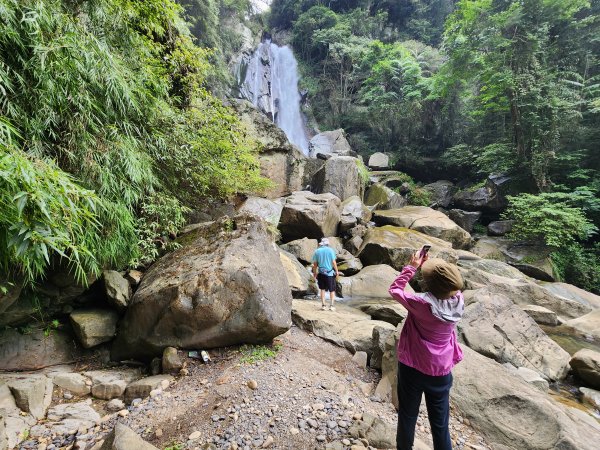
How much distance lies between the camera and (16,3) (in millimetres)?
3150

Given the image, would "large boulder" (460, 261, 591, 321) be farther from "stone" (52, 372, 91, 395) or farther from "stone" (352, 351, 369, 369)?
"stone" (52, 372, 91, 395)

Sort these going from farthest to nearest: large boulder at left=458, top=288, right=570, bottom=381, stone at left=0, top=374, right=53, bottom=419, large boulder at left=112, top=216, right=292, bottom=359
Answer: large boulder at left=458, top=288, right=570, bottom=381, large boulder at left=112, top=216, right=292, bottom=359, stone at left=0, top=374, right=53, bottom=419

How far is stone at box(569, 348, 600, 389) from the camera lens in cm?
531

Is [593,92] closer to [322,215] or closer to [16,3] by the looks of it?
[322,215]

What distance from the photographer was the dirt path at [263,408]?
2887mm

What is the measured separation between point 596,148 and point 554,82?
12.3ft

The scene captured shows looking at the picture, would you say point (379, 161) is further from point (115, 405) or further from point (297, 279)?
point (115, 405)

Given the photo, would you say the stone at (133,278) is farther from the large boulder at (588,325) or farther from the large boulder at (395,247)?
the large boulder at (588,325)

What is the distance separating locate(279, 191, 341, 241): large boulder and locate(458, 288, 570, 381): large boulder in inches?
278

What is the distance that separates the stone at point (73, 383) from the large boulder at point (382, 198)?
15.6 meters

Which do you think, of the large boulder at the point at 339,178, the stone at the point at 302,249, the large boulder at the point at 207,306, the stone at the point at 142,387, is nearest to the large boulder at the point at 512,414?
the large boulder at the point at 207,306


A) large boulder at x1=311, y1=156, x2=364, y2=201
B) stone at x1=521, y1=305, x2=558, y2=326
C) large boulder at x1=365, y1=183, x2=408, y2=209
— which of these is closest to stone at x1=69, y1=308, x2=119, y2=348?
stone at x1=521, y1=305, x2=558, y2=326

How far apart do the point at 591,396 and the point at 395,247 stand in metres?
6.61

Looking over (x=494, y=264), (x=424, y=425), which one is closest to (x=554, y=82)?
(x=494, y=264)
